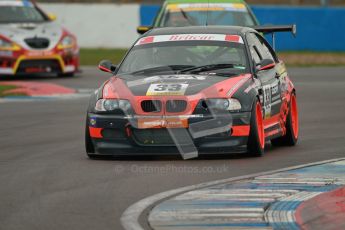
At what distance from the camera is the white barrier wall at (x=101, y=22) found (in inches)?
1388

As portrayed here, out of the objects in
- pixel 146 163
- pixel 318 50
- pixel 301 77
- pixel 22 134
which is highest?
pixel 146 163

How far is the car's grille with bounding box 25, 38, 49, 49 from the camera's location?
2409 centimetres

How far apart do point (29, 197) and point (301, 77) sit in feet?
54.7

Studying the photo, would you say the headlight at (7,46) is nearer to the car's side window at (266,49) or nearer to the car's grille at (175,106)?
the car's side window at (266,49)

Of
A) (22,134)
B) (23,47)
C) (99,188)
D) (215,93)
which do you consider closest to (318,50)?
(23,47)

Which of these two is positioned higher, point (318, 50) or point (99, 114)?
point (99, 114)

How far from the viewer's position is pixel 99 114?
11539mm

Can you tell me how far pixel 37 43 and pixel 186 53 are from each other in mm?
12151

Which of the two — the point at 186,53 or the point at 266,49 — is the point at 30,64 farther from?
the point at 186,53

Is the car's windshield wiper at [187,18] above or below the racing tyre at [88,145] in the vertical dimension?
below

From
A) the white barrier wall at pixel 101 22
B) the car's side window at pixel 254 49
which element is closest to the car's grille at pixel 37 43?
the white barrier wall at pixel 101 22

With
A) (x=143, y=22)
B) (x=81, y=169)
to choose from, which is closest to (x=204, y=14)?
(x=81, y=169)

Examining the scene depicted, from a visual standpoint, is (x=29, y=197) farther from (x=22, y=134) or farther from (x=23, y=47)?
(x=23, y=47)

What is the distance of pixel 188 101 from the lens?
1119 centimetres
